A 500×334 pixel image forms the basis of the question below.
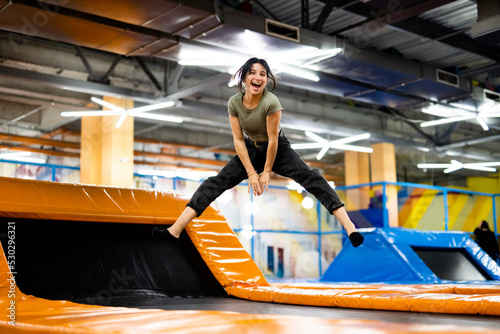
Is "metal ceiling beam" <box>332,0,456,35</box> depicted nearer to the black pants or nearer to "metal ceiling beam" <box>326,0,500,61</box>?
"metal ceiling beam" <box>326,0,500,61</box>

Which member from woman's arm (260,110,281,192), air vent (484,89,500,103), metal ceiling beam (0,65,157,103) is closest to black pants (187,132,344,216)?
woman's arm (260,110,281,192)

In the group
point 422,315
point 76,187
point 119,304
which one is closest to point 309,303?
point 422,315

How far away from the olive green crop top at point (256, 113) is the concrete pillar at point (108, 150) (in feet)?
22.2

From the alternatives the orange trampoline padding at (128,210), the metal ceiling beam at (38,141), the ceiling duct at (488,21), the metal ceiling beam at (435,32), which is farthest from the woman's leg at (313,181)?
the metal ceiling beam at (38,141)

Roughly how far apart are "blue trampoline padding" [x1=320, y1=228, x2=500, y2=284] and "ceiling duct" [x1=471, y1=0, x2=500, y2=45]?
8.17ft

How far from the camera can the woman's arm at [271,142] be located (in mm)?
2668

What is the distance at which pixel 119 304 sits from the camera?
278cm

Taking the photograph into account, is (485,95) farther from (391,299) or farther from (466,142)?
(391,299)

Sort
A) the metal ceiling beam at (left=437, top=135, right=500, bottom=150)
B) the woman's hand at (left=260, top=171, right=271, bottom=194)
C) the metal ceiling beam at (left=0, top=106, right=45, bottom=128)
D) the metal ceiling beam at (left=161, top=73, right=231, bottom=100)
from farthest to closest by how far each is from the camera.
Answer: the metal ceiling beam at (left=437, top=135, right=500, bottom=150), the metal ceiling beam at (left=0, top=106, right=45, bottom=128), the metal ceiling beam at (left=161, top=73, right=231, bottom=100), the woman's hand at (left=260, top=171, right=271, bottom=194)

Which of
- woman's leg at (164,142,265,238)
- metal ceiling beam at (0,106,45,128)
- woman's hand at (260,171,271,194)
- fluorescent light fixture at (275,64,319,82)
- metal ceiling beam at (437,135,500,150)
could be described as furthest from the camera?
metal ceiling beam at (437,135,500,150)

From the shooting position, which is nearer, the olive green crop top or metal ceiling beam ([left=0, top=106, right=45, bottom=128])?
the olive green crop top

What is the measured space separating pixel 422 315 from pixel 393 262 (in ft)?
13.6

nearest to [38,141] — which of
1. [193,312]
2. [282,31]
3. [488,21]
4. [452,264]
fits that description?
[282,31]

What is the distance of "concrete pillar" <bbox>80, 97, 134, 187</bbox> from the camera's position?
9.45m
